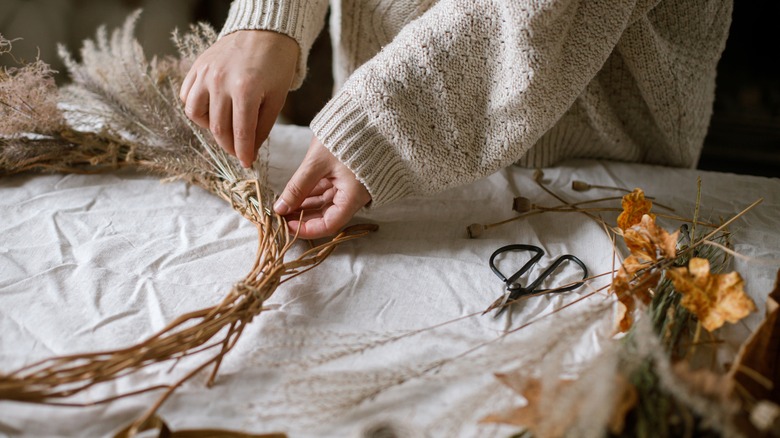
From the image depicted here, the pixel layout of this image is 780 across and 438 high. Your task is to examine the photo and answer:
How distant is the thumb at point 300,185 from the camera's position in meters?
0.67

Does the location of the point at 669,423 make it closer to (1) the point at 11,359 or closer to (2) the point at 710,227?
(2) the point at 710,227

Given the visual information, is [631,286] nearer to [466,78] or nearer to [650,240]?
[650,240]

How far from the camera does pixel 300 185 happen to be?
0.67 metres

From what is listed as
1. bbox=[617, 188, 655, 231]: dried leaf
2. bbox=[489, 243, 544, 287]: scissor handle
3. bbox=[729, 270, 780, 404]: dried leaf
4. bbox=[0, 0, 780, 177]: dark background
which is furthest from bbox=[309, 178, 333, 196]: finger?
bbox=[0, 0, 780, 177]: dark background

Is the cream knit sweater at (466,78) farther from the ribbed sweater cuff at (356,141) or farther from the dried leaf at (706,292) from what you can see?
the dried leaf at (706,292)

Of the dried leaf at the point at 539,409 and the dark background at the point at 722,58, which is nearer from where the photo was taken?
the dried leaf at the point at 539,409

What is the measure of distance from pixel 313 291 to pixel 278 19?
379 millimetres

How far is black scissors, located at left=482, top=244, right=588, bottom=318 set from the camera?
0.61 meters

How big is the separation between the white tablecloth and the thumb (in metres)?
0.07

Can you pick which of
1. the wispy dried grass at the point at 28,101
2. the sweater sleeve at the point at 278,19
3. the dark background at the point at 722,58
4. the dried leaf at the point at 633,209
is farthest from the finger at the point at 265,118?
the dark background at the point at 722,58

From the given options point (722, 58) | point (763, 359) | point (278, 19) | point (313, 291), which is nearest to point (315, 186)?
point (313, 291)

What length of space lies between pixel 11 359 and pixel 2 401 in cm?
7

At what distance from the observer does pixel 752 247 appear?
681 mm

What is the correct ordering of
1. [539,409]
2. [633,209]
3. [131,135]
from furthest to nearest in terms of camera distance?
[131,135] < [633,209] < [539,409]
